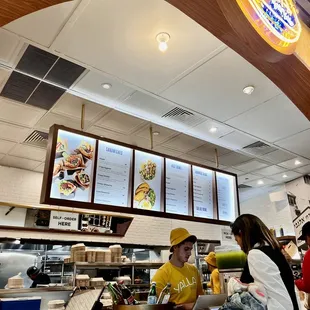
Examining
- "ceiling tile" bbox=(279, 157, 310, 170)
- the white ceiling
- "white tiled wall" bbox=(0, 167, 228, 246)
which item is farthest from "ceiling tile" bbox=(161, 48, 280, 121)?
"white tiled wall" bbox=(0, 167, 228, 246)

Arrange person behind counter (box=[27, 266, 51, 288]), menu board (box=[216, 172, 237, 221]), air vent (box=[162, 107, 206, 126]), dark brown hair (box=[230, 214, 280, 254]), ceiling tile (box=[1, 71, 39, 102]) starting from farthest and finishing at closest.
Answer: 1. person behind counter (box=[27, 266, 51, 288])
2. menu board (box=[216, 172, 237, 221])
3. air vent (box=[162, 107, 206, 126])
4. ceiling tile (box=[1, 71, 39, 102])
5. dark brown hair (box=[230, 214, 280, 254])

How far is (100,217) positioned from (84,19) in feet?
16.3

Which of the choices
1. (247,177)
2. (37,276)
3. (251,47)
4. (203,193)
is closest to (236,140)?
(203,193)

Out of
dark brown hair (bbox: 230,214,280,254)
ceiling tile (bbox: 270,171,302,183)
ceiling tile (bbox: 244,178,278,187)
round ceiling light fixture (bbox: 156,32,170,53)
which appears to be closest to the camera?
dark brown hair (bbox: 230,214,280,254)

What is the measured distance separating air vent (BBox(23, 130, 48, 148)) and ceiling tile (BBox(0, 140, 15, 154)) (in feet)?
0.95

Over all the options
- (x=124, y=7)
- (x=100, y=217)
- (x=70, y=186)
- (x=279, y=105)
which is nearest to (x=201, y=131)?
(x=279, y=105)

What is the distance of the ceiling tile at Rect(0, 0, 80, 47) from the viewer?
2506 mm

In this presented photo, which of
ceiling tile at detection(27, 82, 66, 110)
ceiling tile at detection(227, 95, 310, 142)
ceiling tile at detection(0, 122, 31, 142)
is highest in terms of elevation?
ceiling tile at detection(27, 82, 66, 110)

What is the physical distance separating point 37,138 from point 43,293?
2948 mm

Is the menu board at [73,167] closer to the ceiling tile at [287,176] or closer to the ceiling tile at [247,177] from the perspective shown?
the ceiling tile at [247,177]

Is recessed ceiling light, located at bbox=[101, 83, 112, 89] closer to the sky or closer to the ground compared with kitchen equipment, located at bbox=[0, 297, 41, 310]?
closer to the sky

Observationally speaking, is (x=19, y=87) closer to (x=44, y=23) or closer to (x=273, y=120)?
(x=44, y=23)

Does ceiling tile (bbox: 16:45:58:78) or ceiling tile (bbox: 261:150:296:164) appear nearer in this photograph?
ceiling tile (bbox: 16:45:58:78)

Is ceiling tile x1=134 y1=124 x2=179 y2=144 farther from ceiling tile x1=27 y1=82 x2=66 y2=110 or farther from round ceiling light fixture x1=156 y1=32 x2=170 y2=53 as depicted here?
round ceiling light fixture x1=156 y1=32 x2=170 y2=53
